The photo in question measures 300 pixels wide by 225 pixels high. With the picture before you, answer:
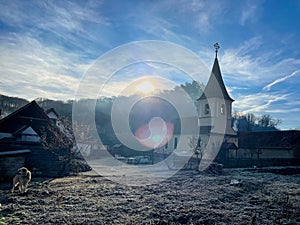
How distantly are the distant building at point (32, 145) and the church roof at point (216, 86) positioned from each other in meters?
20.8

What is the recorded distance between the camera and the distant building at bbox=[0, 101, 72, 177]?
13763mm

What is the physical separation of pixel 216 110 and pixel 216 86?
133 inches

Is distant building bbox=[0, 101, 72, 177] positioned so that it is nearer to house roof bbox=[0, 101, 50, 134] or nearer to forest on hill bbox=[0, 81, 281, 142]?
house roof bbox=[0, 101, 50, 134]

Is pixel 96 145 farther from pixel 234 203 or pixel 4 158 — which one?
pixel 234 203

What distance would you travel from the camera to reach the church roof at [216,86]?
101ft

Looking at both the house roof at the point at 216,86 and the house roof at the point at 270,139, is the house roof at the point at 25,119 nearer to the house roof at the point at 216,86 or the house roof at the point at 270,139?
the house roof at the point at 216,86

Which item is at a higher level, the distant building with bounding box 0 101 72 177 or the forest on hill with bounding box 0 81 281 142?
the forest on hill with bounding box 0 81 281 142

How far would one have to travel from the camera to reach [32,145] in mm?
15695

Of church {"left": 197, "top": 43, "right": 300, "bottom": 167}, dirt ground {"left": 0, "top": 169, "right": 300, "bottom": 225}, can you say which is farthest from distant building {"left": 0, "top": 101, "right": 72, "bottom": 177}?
church {"left": 197, "top": 43, "right": 300, "bottom": 167}

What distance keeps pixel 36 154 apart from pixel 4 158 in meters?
2.03

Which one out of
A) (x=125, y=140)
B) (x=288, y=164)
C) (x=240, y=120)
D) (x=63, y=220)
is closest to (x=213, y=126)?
(x=288, y=164)

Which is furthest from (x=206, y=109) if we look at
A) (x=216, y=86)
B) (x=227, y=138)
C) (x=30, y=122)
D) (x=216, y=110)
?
(x=30, y=122)

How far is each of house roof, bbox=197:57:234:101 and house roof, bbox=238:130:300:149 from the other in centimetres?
618

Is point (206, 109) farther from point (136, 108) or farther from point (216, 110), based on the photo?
point (136, 108)
